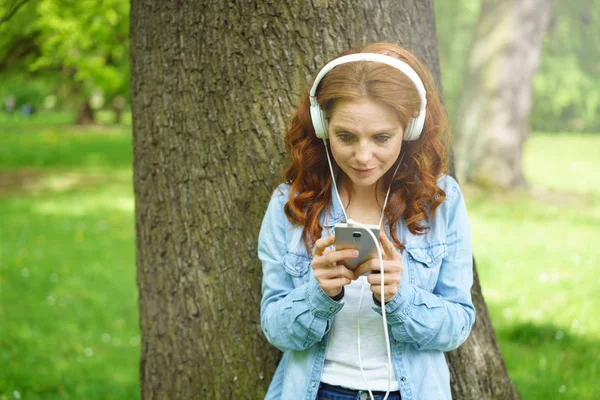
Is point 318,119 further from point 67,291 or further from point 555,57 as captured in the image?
point 555,57

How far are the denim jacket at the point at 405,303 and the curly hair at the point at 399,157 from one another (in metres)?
0.05

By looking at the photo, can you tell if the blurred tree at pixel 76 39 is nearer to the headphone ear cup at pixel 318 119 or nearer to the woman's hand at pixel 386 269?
the headphone ear cup at pixel 318 119

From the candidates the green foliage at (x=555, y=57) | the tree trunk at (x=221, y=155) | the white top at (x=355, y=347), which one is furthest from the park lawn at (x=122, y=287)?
the green foliage at (x=555, y=57)

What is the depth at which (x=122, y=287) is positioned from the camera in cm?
686

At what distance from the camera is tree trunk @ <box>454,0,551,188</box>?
11.6 m

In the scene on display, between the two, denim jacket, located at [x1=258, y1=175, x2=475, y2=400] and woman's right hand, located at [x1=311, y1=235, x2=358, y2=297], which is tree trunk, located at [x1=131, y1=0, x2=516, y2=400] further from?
woman's right hand, located at [x1=311, y1=235, x2=358, y2=297]

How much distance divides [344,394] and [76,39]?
7.04m

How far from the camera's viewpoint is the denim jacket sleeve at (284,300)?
2.13 m

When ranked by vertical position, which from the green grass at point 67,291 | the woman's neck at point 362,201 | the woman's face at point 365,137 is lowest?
the green grass at point 67,291

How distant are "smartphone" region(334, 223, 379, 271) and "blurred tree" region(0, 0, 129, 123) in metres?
2.81

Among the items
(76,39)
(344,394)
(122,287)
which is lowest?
(122,287)

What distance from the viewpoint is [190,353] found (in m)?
2.92

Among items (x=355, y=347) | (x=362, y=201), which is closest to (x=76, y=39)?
(x=362, y=201)

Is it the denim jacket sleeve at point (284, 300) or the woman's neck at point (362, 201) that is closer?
the denim jacket sleeve at point (284, 300)
